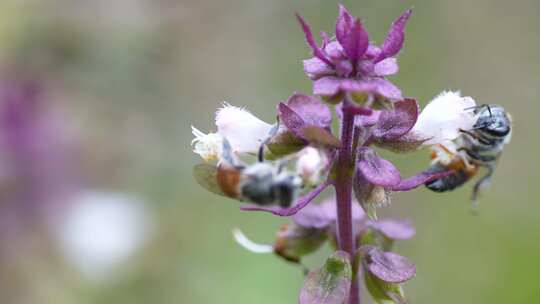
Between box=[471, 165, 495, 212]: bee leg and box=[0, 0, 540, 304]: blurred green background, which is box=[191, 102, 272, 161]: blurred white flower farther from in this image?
box=[0, 0, 540, 304]: blurred green background

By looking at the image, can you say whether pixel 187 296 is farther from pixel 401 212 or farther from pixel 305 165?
pixel 305 165

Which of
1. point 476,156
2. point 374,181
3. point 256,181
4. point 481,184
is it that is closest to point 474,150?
point 476,156

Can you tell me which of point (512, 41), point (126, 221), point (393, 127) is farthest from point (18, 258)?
point (512, 41)

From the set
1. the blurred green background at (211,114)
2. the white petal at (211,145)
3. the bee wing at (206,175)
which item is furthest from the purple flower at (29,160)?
the bee wing at (206,175)

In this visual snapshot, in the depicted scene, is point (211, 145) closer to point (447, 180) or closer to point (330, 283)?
point (330, 283)

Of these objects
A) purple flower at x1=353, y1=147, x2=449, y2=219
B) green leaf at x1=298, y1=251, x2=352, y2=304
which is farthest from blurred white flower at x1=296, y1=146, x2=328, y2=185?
green leaf at x1=298, y1=251, x2=352, y2=304
